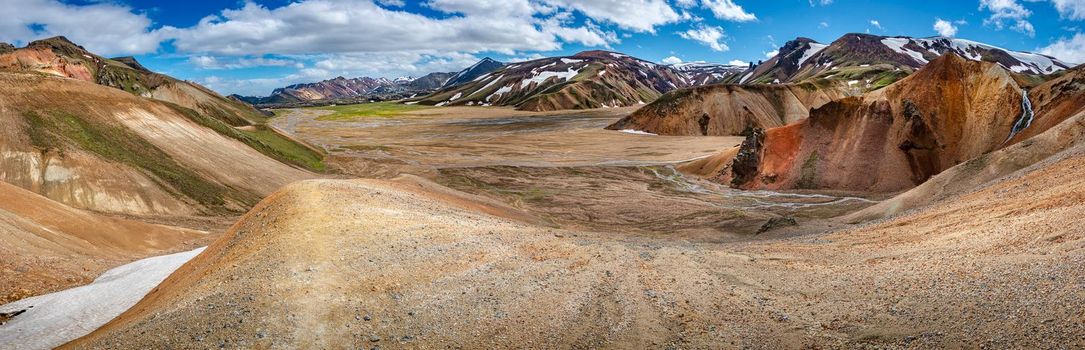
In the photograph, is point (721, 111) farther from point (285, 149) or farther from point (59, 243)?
point (59, 243)

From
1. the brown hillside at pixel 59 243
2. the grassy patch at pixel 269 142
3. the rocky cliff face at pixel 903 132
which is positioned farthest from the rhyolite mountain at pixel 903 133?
the brown hillside at pixel 59 243

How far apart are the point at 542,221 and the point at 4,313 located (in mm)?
19934

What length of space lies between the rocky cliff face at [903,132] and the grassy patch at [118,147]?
34182 mm

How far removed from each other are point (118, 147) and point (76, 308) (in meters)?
23.4

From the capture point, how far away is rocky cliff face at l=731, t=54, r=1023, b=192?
122 ft

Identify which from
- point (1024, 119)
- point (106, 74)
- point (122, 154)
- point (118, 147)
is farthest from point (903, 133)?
point (106, 74)

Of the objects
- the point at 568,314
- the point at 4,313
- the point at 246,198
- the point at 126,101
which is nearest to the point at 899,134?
the point at 568,314

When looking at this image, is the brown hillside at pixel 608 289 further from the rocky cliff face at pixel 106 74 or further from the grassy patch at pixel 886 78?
the grassy patch at pixel 886 78

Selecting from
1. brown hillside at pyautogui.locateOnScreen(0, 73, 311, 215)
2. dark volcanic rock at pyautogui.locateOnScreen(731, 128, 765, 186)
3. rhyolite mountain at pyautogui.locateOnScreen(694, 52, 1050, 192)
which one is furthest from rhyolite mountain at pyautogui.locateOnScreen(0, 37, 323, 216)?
rhyolite mountain at pyautogui.locateOnScreen(694, 52, 1050, 192)

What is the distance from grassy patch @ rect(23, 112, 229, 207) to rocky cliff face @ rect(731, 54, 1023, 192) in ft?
112

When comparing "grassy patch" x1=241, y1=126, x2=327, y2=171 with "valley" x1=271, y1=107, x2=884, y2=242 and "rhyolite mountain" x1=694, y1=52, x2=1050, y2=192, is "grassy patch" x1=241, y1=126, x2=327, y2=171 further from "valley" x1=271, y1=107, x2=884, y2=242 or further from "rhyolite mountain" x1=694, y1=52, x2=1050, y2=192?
"rhyolite mountain" x1=694, y1=52, x2=1050, y2=192

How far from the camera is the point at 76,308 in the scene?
14.0 metres

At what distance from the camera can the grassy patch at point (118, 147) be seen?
31.5m

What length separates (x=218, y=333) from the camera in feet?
33.0
